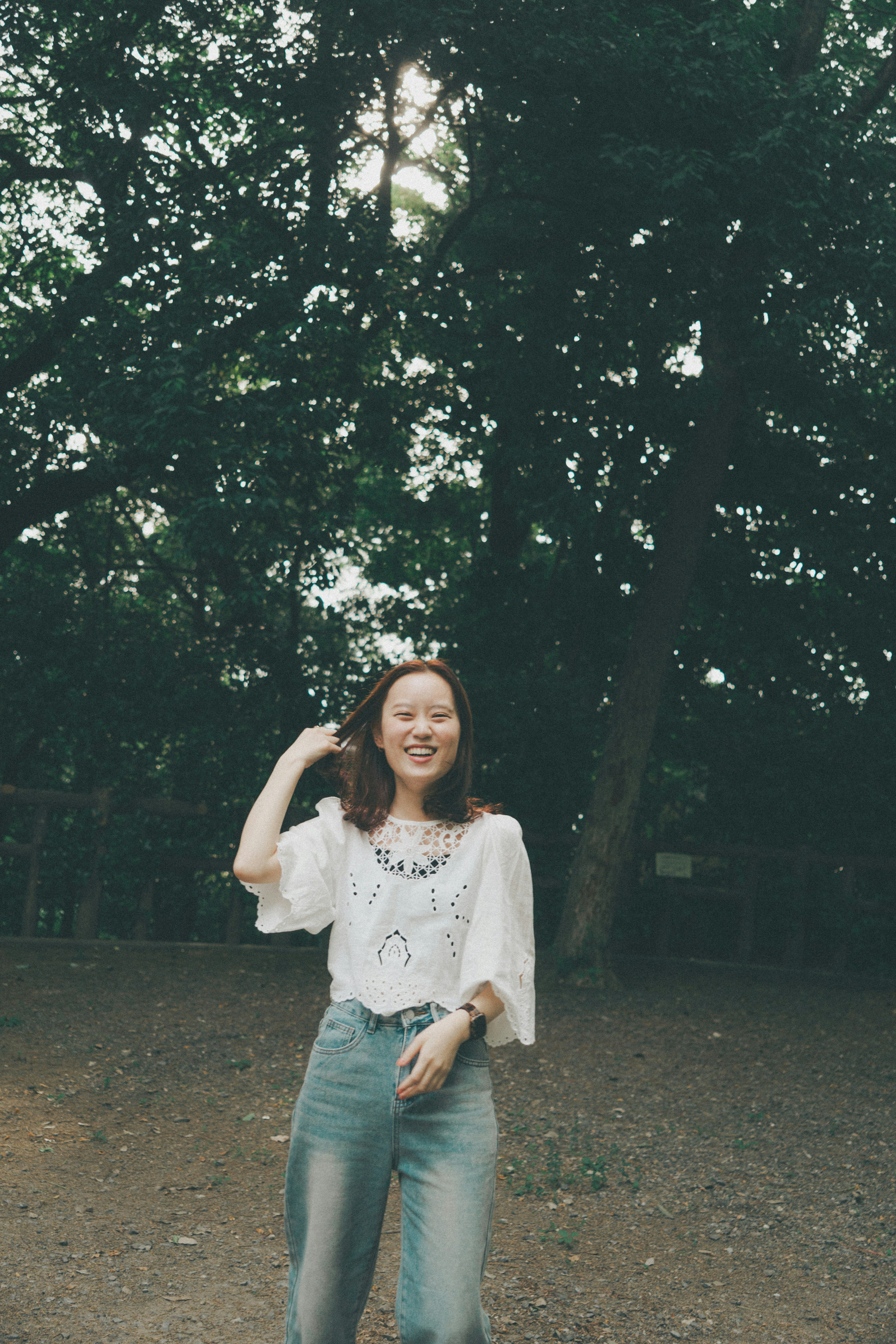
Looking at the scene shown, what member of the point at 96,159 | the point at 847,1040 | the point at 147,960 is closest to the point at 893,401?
the point at 847,1040

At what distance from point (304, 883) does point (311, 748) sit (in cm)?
29

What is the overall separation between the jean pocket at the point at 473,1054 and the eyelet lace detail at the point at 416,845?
35cm

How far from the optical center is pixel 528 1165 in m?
5.76

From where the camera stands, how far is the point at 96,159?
10.2 metres

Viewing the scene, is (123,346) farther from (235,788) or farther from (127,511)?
(127,511)

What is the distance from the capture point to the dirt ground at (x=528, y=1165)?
4.16 metres

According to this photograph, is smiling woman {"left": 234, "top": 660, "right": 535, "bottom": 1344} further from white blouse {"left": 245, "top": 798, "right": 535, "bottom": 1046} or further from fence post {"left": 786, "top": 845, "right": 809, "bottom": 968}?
fence post {"left": 786, "top": 845, "right": 809, "bottom": 968}

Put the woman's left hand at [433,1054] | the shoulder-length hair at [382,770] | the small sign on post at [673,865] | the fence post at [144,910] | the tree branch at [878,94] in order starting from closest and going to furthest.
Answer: the woman's left hand at [433,1054], the shoulder-length hair at [382,770], the tree branch at [878,94], the fence post at [144,910], the small sign on post at [673,865]

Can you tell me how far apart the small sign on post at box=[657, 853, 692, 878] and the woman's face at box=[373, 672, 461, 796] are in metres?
9.76

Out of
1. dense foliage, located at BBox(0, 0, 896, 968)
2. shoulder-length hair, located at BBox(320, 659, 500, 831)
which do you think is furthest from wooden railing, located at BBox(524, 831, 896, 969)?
shoulder-length hair, located at BBox(320, 659, 500, 831)

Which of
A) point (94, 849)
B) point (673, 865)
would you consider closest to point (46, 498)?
point (94, 849)

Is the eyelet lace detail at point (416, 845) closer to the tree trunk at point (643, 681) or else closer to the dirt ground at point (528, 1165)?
the dirt ground at point (528, 1165)

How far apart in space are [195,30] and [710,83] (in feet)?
14.2

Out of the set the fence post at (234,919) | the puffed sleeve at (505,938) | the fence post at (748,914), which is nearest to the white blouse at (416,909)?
the puffed sleeve at (505,938)
